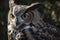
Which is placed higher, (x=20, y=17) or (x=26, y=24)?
(x=20, y=17)

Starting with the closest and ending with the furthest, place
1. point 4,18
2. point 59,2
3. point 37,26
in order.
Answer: point 4,18 < point 37,26 < point 59,2

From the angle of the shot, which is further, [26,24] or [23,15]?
[26,24]

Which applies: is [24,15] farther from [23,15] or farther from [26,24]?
[26,24]

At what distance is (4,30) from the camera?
0.62 metres

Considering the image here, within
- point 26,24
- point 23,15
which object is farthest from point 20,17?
point 26,24

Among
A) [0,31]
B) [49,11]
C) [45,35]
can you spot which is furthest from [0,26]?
[49,11]

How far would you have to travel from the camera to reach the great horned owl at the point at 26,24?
2.08m

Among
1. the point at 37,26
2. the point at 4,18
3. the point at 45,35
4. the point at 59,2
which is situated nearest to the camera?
the point at 4,18

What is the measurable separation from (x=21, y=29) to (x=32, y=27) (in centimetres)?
15

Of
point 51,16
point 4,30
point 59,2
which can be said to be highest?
point 4,30

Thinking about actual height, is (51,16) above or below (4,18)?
below

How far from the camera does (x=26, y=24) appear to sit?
7.53ft

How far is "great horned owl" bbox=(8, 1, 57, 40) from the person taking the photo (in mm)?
2084

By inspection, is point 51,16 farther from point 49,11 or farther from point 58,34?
point 58,34
